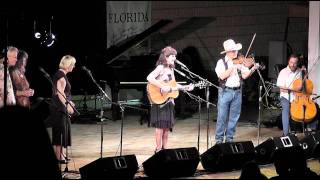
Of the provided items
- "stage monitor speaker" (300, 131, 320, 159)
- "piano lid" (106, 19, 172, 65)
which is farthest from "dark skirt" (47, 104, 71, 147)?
"piano lid" (106, 19, 172, 65)

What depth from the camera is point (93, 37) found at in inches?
584

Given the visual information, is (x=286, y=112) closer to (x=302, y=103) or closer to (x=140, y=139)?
(x=302, y=103)

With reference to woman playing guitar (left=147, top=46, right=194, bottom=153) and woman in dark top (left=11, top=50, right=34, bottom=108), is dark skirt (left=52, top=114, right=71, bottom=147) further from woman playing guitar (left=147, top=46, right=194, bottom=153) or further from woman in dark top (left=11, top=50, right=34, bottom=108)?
woman playing guitar (left=147, top=46, right=194, bottom=153)

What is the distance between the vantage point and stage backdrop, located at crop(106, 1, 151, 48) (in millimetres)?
14008

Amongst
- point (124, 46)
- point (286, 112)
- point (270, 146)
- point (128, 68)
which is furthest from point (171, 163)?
point (124, 46)

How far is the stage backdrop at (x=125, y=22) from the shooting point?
14008mm

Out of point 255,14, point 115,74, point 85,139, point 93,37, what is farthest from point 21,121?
point 255,14

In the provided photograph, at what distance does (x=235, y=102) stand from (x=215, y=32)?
8196 millimetres

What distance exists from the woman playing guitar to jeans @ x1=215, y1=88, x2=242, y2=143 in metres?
0.92

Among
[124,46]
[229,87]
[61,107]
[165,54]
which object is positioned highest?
[124,46]

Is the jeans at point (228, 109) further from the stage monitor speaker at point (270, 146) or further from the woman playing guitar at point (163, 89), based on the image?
the stage monitor speaker at point (270, 146)

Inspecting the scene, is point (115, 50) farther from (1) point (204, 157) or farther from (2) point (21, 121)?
(2) point (21, 121)

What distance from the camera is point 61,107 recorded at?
8.19m

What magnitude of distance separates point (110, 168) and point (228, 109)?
10.9ft
